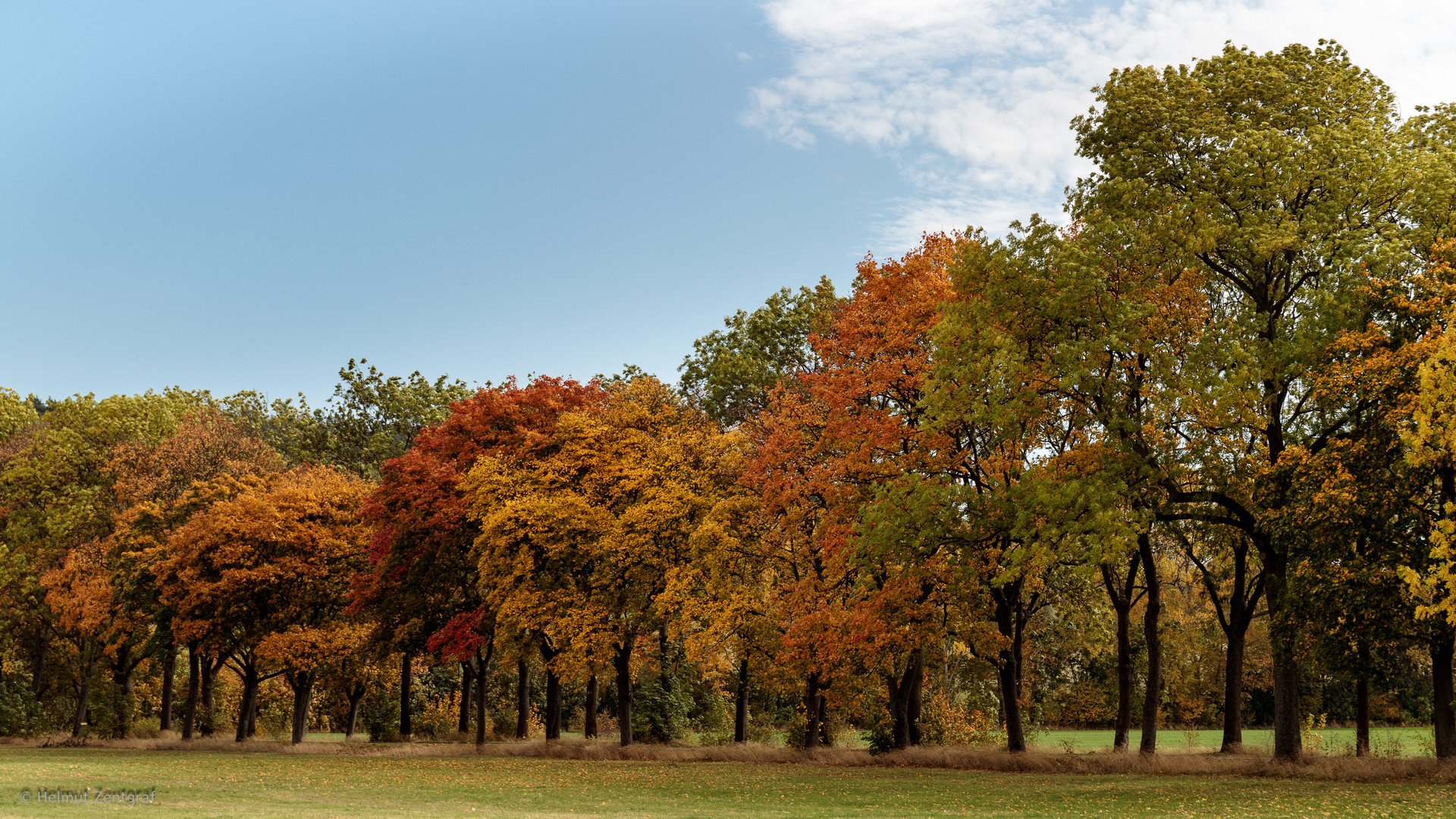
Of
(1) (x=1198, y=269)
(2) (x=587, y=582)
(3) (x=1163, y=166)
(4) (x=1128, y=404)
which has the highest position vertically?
(3) (x=1163, y=166)

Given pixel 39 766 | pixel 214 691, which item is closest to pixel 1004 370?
pixel 39 766

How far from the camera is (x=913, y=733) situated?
117 ft

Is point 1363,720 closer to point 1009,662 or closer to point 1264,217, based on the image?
point 1009,662

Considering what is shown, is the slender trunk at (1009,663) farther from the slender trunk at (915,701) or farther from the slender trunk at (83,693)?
the slender trunk at (83,693)

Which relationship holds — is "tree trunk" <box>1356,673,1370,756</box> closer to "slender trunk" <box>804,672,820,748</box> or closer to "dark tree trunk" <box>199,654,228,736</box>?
"slender trunk" <box>804,672,820,748</box>

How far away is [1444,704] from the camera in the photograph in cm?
2411

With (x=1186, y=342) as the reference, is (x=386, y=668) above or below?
below

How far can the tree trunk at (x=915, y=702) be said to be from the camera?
33969mm

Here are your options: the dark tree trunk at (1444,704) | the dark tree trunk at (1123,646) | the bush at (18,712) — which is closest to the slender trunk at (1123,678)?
the dark tree trunk at (1123,646)

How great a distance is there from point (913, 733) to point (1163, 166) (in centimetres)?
2034

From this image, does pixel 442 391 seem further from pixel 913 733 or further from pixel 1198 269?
pixel 1198 269

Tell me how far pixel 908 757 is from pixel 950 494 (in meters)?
11.0

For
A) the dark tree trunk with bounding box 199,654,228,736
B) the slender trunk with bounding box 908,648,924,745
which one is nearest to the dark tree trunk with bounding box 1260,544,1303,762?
the slender trunk with bounding box 908,648,924,745

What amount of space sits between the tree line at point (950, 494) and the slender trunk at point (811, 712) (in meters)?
0.11
